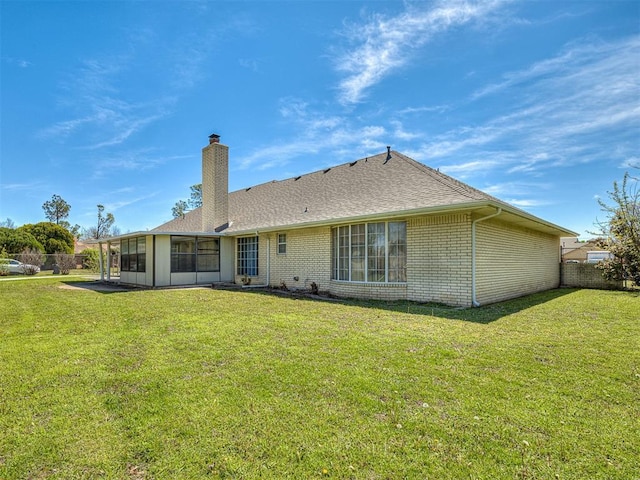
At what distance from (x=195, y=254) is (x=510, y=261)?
12636 millimetres

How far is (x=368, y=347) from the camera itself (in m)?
4.92

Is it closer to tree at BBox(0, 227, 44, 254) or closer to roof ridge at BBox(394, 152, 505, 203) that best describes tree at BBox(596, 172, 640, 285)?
roof ridge at BBox(394, 152, 505, 203)

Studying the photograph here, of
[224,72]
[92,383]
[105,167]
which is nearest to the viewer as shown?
[92,383]

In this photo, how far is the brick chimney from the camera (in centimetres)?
1683

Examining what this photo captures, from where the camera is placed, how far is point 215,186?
16.9 metres

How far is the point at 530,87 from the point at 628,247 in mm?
8582

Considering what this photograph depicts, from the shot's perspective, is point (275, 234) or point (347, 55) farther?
point (275, 234)

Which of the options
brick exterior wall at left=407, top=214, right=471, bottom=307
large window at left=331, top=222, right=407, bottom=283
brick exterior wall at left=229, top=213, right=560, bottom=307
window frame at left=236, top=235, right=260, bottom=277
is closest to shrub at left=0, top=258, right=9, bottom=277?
window frame at left=236, top=235, right=260, bottom=277

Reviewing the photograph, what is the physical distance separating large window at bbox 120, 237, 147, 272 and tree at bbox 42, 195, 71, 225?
4355 centimetres

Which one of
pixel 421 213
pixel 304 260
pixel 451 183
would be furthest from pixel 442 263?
pixel 304 260

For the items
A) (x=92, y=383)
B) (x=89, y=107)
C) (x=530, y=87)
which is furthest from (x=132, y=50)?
(x=530, y=87)

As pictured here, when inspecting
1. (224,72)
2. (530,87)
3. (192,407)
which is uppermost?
(224,72)

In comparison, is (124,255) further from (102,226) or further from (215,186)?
(102,226)

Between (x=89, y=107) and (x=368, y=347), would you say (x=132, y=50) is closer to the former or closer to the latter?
(x=89, y=107)
